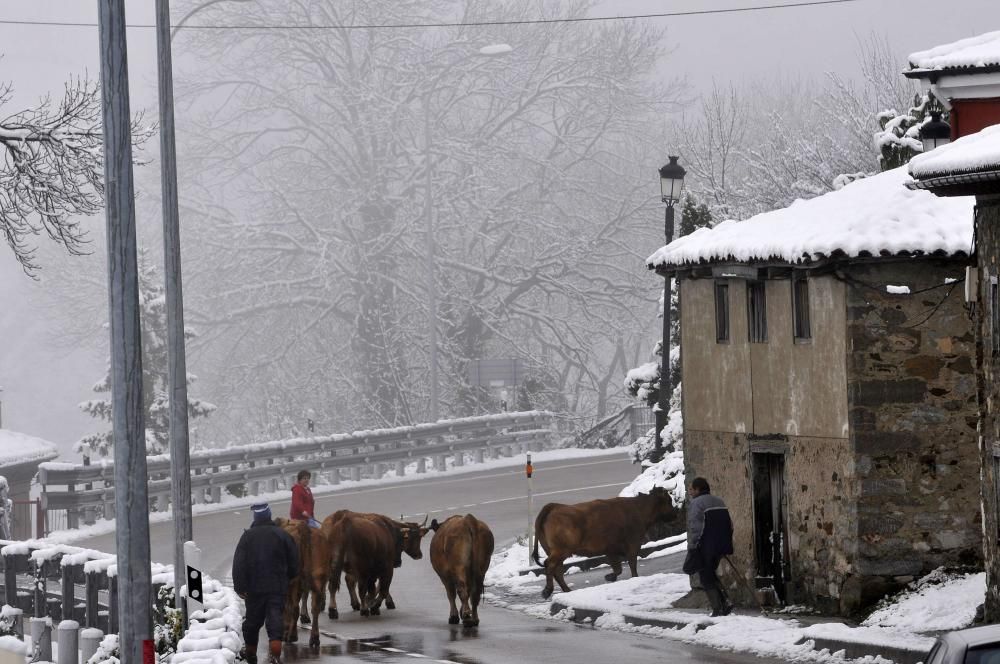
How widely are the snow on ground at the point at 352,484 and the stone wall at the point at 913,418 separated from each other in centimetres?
1356

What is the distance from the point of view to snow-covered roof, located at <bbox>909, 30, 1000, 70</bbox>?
23016mm

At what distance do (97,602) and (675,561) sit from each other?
10574 mm

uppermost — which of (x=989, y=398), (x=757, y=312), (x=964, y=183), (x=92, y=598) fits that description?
(x=964, y=183)

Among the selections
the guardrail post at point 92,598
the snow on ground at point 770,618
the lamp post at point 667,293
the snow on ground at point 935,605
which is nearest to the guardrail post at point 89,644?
the guardrail post at point 92,598

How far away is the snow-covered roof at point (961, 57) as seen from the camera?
23016mm

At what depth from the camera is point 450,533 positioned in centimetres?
2298

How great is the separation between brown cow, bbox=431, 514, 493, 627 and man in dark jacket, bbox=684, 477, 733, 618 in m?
2.45

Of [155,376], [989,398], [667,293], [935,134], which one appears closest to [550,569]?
[667,293]

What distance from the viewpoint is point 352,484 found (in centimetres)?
4244

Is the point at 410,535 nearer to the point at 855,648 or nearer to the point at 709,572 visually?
the point at 709,572

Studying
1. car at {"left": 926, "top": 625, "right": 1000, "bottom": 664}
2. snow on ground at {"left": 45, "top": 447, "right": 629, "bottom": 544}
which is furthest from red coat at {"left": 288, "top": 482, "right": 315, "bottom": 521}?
car at {"left": 926, "top": 625, "right": 1000, "bottom": 664}

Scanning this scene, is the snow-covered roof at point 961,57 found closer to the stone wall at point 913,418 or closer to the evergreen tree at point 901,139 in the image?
the stone wall at point 913,418

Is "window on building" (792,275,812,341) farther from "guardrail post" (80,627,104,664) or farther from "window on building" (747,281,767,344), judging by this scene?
"guardrail post" (80,627,104,664)

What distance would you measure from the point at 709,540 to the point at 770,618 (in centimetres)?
111
